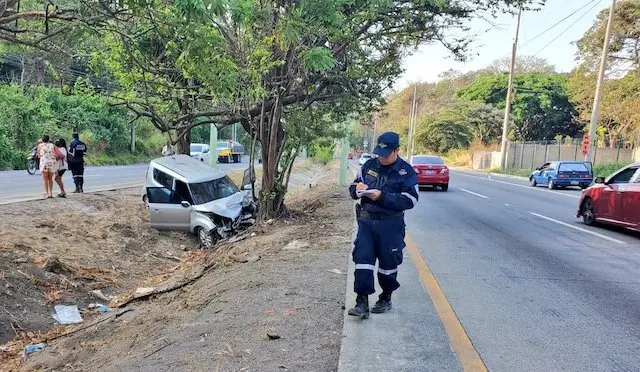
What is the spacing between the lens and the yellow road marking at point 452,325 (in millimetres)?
3804

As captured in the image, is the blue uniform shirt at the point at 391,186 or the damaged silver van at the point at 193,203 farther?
the damaged silver van at the point at 193,203

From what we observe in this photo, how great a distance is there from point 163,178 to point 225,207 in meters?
1.61

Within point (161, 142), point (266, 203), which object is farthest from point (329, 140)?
point (161, 142)

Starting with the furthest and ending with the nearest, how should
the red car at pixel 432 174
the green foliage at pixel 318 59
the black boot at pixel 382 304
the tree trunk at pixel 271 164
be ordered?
the red car at pixel 432 174 → the tree trunk at pixel 271 164 → the green foliage at pixel 318 59 → the black boot at pixel 382 304

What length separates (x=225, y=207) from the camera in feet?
38.8

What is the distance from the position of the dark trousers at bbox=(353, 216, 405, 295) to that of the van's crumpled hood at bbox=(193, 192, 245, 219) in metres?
7.67

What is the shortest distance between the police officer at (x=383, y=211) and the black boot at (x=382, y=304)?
0.96 feet

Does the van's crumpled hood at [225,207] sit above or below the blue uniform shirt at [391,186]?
below

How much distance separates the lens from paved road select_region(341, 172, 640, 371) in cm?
395

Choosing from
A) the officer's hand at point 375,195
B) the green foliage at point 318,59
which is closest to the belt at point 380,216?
the officer's hand at point 375,195

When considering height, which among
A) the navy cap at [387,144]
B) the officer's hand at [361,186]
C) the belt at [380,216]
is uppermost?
the navy cap at [387,144]

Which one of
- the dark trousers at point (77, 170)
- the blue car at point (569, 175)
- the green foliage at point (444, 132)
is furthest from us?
the green foliage at point (444, 132)

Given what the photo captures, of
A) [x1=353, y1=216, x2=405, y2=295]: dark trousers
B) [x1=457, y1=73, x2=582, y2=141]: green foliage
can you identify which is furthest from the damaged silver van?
[x1=457, y1=73, x2=582, y2=141]: green foliage

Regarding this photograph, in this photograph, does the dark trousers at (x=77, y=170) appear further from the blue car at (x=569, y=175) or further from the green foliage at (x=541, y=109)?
the green foliage at (x=541, y=109)
